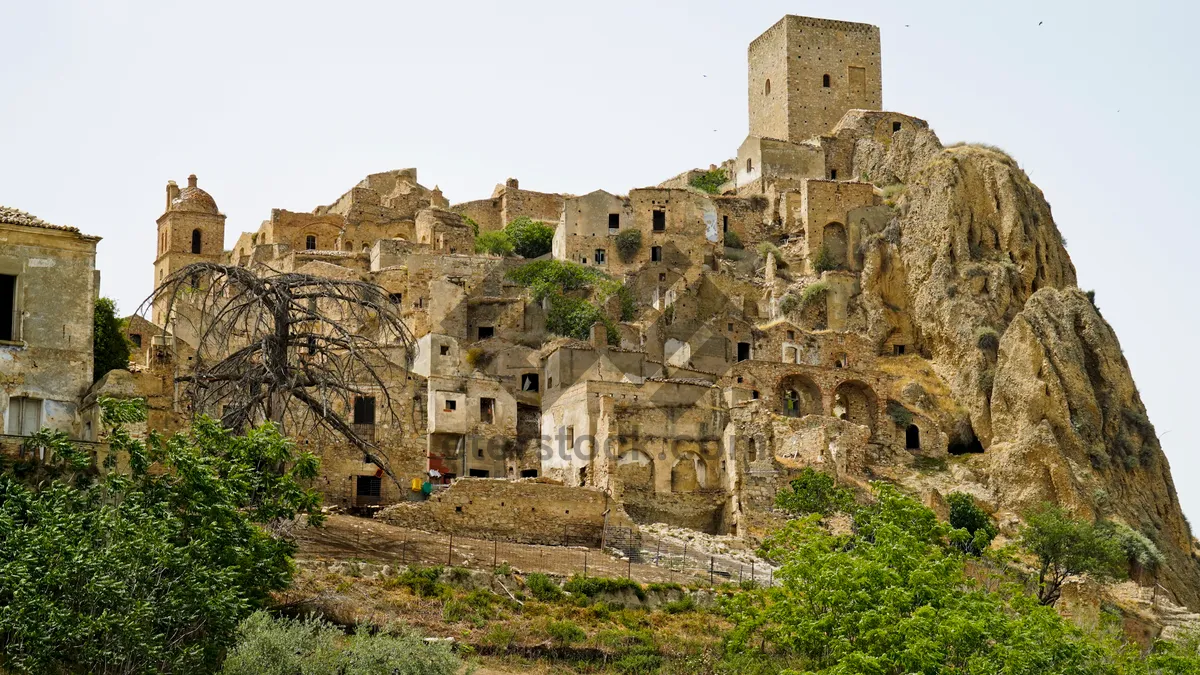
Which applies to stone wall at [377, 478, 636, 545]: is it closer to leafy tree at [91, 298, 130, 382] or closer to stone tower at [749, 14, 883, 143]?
leafy tree at [91, 298, 130, 382]

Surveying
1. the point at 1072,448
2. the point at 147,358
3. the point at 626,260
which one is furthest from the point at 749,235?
the point at 147,358

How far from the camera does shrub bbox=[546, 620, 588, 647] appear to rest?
37406mm

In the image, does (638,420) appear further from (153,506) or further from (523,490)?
(153,506)

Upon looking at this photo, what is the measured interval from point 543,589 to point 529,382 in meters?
24.0

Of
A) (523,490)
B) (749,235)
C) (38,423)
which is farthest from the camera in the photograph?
(749,235)

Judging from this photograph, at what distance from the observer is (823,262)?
79.2 meters

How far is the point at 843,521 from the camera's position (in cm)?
5469

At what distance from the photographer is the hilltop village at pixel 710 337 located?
4672 centimetres

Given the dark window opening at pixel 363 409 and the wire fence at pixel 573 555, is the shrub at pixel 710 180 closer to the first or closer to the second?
the dark window opening at pixel 363 409

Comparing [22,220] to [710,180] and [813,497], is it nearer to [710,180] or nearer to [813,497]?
[813,497]

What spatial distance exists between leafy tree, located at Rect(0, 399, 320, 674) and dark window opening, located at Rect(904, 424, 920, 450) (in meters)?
38.0

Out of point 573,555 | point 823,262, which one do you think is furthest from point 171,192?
point 573,555

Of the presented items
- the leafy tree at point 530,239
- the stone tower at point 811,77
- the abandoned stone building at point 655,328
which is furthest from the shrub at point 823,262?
the stone tower at point 811,77

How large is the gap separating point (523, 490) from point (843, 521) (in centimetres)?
1236
